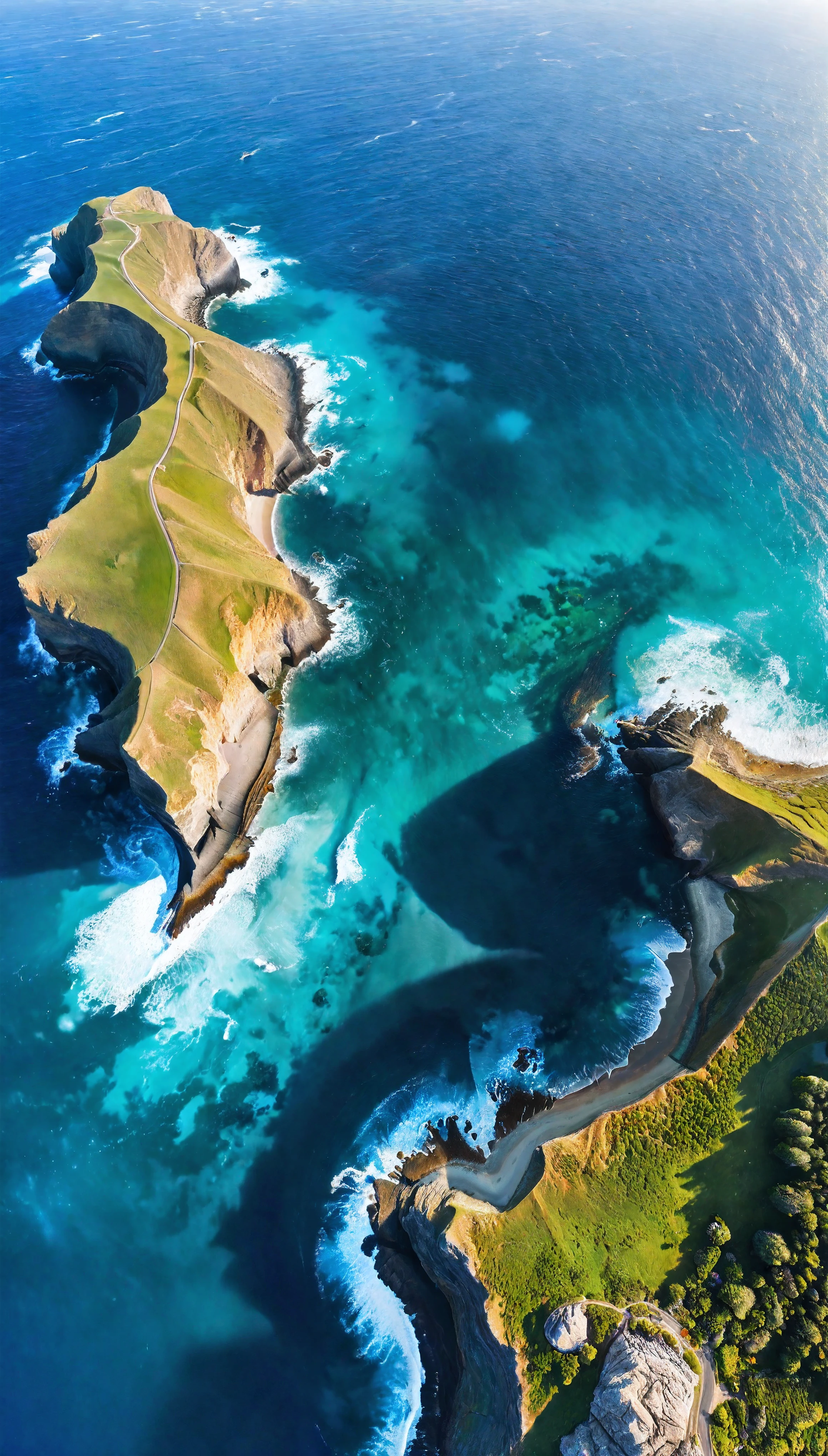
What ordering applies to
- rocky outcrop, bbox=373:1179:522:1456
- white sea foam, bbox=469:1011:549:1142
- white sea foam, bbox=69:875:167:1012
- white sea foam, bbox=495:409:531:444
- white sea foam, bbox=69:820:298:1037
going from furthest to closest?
white sea foam, bbox=495:409:531:444 → white sea foam, bbox=69:875:167:1012 → white sea foam, bbox=69:820:298:1037 → white sea foam, bbox=469:1011:549:1142 → rocky outcrop, bbox=373:1179:522:1456

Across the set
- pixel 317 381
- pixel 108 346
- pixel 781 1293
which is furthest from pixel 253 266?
pixel 781 1293

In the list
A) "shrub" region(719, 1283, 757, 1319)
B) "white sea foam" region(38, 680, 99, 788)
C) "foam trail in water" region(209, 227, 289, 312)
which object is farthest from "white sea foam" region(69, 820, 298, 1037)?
"foam trail in water" region(209, 227, 289, 312)

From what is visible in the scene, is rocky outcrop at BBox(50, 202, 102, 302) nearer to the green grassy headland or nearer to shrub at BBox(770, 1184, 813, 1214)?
the green grassy headland

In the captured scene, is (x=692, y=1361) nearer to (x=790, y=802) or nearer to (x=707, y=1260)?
(x=707, y=1260)

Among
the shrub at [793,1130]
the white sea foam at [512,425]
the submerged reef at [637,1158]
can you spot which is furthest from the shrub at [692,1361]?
the white sea foam at [512,425]

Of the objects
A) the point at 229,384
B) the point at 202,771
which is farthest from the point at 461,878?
the point at 229,384
